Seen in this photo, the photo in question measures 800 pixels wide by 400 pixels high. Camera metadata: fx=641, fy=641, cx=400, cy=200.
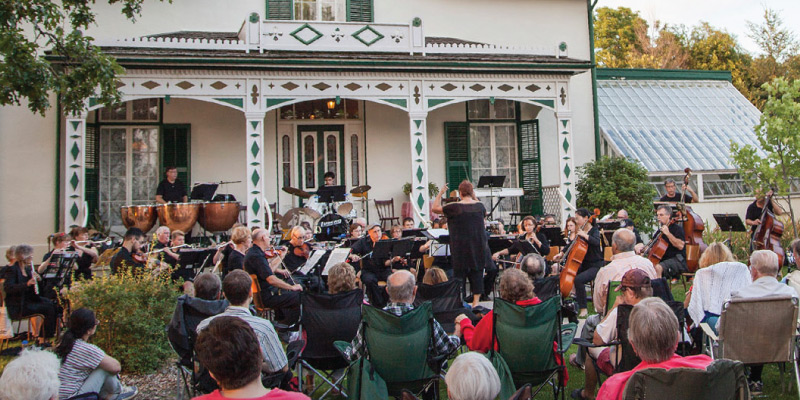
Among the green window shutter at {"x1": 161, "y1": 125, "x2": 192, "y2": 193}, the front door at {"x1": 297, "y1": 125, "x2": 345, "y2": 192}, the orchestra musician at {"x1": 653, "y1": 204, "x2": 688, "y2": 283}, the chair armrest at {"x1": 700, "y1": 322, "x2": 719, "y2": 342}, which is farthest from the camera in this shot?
the front door at {"x1": 297, "y1": 125, "x2": 345, "y2": 192}

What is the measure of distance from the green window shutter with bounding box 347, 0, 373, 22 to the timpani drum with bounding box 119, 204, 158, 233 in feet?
24.1

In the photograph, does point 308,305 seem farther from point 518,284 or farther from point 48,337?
point 48,337

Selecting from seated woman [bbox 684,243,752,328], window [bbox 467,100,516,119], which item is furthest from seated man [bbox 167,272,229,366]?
window [bbox 467,100,516,119]

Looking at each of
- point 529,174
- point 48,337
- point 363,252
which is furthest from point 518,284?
point 529,174

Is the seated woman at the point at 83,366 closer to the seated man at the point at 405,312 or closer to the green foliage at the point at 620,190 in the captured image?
the seated man at the point at 405,312

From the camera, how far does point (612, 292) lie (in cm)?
575

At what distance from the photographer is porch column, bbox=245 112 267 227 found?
1318 centimetres

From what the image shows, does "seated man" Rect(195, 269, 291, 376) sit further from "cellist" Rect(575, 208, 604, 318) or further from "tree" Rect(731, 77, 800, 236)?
"tree" Rect(731, 77, 800, 236)

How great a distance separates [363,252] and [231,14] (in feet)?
29.6

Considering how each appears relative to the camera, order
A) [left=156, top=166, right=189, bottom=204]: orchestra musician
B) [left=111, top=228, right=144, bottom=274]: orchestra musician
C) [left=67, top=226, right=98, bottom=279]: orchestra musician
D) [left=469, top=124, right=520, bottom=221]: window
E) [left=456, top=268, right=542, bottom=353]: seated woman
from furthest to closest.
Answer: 1. [left=469, top=124, right=520, bottom=221]: window
2. [left=156, top=166, right=189, bottom=204]: orchestra musician
3. [left=67, top=226, right=98, bottom=279]: orchestra musician
4. [left=111, top=228, right=144, bottom=274]: orchestra musician
5. [left=456, top=268, right=542, bottom=353]: seated woman

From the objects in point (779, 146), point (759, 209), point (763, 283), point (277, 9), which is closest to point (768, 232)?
point (759, 209)

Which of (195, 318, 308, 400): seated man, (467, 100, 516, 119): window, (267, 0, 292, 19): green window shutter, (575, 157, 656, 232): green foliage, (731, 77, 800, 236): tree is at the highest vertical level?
(267, 0, 292, 19): green window shutter

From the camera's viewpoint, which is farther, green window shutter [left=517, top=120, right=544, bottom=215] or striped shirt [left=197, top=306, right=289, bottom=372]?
green window shutter [left=517, top=120, right=544, bottom=215]

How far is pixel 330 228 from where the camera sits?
1341 centimetres
